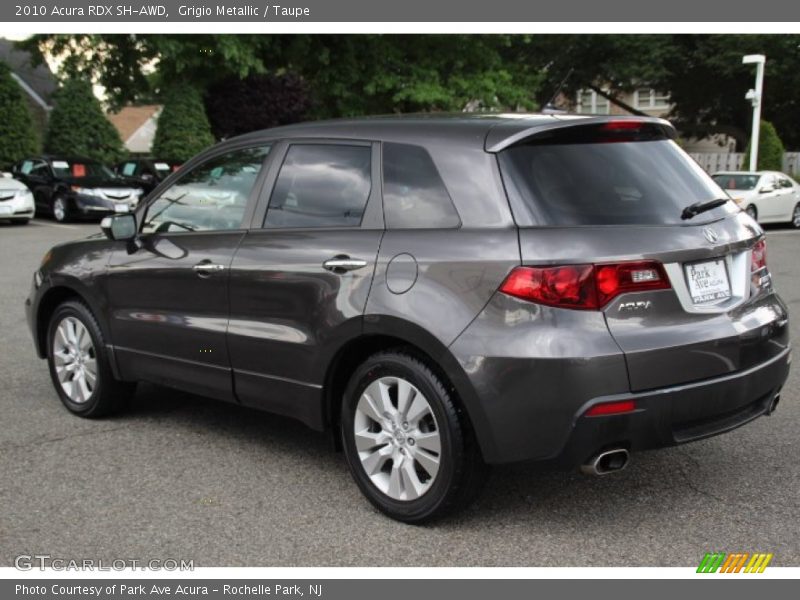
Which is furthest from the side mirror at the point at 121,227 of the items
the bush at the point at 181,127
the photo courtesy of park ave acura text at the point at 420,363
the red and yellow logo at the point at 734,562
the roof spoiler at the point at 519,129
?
the bush at the point at 181,127

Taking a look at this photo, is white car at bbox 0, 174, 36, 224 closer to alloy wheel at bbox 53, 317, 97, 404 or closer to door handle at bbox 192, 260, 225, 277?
alloy wheel at bbox 53, 317, 97, 404

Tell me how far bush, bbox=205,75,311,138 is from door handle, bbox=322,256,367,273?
2843 cm

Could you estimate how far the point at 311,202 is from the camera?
4.45 m

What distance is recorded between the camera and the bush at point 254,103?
106ft

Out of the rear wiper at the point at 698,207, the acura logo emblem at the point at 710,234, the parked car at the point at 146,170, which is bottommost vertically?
the parked car at the point at 146,170

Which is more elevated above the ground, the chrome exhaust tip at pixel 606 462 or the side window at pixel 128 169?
the chrome exhaust tip at pixel 606 462

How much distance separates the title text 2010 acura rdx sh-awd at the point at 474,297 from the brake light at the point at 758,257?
2 centimetres

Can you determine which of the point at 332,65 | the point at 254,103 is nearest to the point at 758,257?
the point at 332,65

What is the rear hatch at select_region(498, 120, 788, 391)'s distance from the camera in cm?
355

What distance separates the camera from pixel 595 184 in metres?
3.82

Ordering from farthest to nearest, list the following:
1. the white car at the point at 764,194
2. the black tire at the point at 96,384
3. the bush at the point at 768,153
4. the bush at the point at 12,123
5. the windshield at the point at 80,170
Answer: the bush at the point at 768,153 → the bush at the point at 12,123 → the windshield at the point at 80,170 → the white car at the point at 764,194 → the black tire at the point at 96,384

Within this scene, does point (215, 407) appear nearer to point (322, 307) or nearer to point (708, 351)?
point (322, 307)

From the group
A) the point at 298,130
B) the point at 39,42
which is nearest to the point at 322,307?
the point at 298,130

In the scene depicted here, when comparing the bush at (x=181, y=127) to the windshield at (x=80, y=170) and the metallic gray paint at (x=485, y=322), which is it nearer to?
the windshield at (x=80, y=170)
